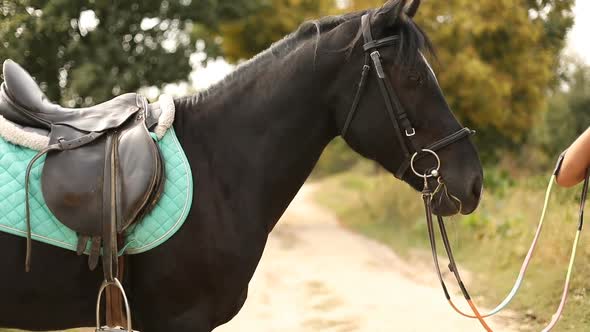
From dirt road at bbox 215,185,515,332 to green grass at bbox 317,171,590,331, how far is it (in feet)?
1.69

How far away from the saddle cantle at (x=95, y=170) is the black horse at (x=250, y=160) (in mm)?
148

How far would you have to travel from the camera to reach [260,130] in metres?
2.37

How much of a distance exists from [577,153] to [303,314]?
4.16 m

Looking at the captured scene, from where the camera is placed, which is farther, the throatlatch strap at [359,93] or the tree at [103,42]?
the tree at [103,42]

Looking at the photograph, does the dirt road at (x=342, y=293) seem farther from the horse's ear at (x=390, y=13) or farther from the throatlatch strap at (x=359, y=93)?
the horse's ear at (x=390, y=13)

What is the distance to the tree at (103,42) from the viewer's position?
164 inches

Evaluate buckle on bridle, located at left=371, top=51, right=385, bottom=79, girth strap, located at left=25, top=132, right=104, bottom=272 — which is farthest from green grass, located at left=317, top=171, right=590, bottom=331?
girth strap, located at left=25, top=132, right=104, bottom=272

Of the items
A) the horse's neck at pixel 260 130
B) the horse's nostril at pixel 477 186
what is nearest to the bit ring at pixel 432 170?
the horse's nostril at pixel 477 186

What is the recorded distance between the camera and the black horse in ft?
7.07

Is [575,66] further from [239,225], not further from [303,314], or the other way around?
[239,225]

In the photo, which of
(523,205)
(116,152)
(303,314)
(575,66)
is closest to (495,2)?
(523,205)

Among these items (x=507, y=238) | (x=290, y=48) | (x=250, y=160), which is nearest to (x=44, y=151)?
(x=250, y=160)

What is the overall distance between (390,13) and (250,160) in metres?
0.82

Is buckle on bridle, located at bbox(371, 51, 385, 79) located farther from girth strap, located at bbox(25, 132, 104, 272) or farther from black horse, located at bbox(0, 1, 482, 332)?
girth strap, located at bbox(25, 132, 104, 272)
